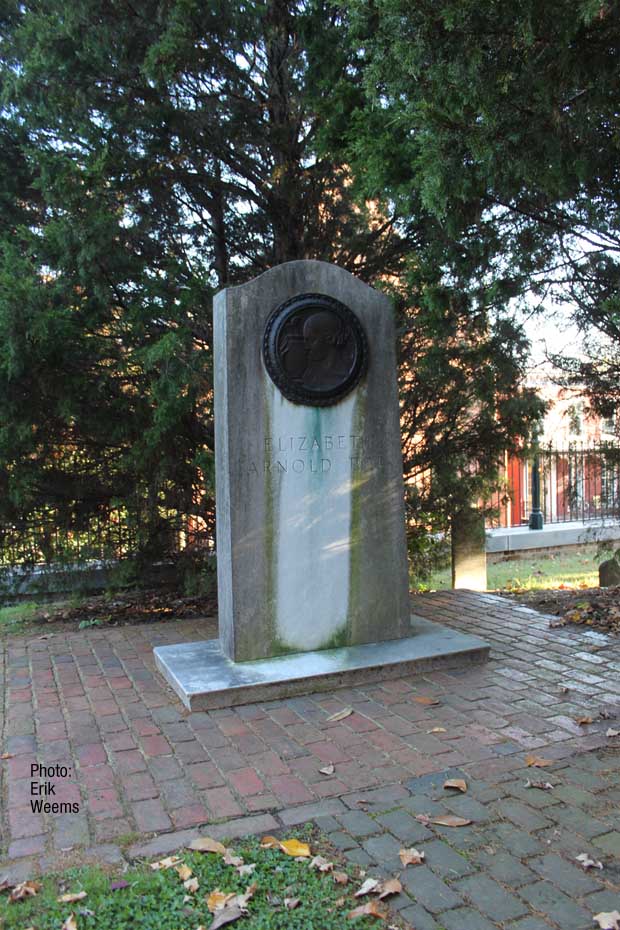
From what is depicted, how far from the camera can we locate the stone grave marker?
→ 4629mm

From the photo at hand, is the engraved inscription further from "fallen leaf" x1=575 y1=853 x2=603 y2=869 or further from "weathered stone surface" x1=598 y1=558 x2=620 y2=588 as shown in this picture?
"weathered stone surface" x1=598 y1=558 x2=620 y2=588

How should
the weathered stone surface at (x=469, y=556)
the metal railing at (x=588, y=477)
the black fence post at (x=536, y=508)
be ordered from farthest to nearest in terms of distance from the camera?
1. the black fence post at (x=536, y=508)
2. the weathered stone surface at (x=469, y=556)
3. the metal railing at (x=588, y=477)

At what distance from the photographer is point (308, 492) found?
15.8 ft

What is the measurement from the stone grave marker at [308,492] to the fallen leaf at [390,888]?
76.1 inches

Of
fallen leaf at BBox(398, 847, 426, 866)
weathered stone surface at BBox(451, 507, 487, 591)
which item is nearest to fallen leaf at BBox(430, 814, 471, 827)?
fallen leaf at BBox(398, 847, 426, 866)

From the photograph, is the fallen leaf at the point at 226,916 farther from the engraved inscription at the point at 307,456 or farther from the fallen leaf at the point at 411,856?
the engraved inscription at the point at 307,456

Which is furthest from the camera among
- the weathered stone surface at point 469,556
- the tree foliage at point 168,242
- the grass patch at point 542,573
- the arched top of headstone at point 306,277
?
the grass patch at point 542,573

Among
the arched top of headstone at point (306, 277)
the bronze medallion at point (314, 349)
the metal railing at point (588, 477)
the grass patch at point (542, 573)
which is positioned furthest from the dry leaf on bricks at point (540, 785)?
the grass patch at point (542, 573)

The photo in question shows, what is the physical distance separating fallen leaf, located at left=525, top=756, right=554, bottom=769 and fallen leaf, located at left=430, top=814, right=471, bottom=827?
2.02 ft

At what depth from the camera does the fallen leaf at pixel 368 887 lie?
240cm

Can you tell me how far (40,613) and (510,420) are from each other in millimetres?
4939

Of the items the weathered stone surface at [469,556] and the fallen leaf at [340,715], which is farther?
the weathered stone surface at [469,556]

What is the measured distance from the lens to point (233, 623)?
181 inches

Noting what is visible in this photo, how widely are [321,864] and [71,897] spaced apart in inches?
33.3
